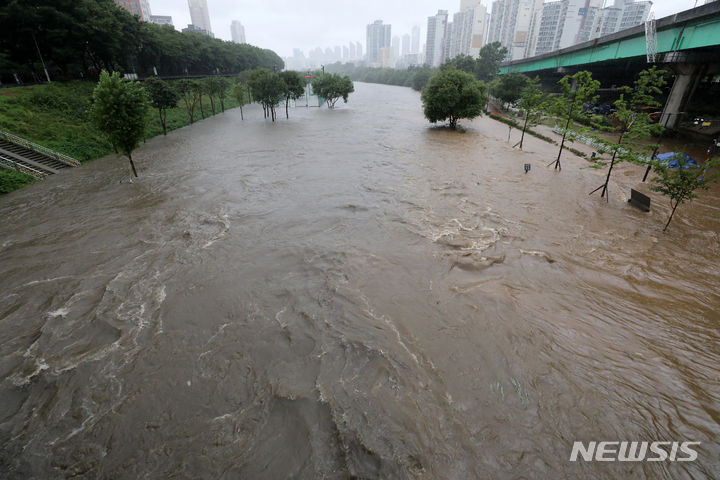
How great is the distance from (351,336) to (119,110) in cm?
2053

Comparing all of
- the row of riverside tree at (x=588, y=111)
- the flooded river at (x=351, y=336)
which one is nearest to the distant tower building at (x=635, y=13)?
the row of riverside tree at (x=588, y=111)

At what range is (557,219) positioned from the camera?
670 inches

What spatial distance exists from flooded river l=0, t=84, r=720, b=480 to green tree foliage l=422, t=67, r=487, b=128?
26.2m

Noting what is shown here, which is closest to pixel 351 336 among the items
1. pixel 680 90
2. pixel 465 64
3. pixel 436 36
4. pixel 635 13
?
pixel 680 90

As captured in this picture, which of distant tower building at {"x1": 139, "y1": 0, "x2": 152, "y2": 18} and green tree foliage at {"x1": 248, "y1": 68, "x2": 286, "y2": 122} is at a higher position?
distant tower building at {"x1": 139, "y1": 0, "x2": 152, "y2": 18}

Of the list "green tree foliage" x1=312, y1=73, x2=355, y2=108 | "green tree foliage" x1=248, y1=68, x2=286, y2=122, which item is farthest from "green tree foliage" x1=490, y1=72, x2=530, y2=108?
"green tree foliage" x1=248, y1=68, x2=286, y2=122

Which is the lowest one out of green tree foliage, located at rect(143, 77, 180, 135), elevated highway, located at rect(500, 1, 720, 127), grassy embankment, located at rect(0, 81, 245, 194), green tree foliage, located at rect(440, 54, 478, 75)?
grassy embankment, located at rect(0, 81, 245, 194)

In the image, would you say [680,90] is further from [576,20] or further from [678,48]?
[576,20]

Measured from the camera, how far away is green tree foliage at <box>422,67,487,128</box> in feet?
132

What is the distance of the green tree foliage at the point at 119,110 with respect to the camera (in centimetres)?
1916

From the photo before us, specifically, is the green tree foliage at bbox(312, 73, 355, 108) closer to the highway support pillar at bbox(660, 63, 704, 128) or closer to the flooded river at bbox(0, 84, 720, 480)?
the highway support pillar at bbox(660, 63, 704, 128)

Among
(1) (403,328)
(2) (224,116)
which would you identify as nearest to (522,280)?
(1) (403,328)

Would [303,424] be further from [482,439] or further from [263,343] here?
[482,439]

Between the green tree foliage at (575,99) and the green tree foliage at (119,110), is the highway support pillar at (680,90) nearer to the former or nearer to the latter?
the green tree foliage at (575,99)
